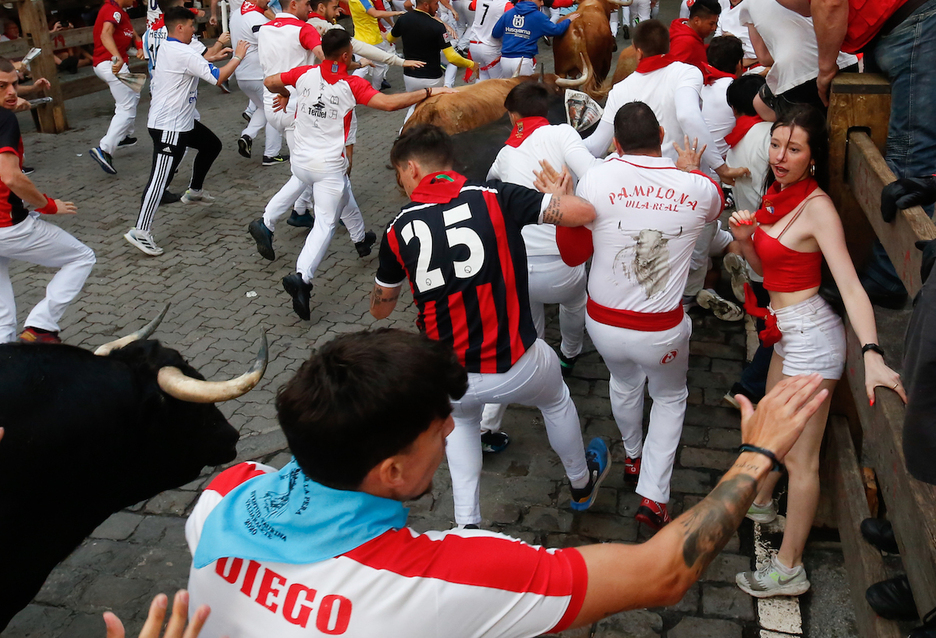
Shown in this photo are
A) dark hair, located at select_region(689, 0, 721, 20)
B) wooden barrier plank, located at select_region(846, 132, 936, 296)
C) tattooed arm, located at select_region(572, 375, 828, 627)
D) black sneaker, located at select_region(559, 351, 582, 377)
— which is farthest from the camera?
dark hair, located at select_region(689, 0, 721, 20)

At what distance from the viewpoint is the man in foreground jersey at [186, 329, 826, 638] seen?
63.1 inches

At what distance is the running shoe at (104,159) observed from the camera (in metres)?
9.84

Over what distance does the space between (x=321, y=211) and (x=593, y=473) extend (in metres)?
3.61

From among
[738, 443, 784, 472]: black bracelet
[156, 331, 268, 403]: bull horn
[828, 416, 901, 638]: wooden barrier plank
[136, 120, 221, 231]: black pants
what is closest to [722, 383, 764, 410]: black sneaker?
[828, 416, 901, 638]: wooden barrier plank

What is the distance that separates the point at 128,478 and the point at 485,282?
1.75 metres

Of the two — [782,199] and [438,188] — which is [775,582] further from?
[438,188]

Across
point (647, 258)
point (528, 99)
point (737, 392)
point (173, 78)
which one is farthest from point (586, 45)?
point (647, 258)

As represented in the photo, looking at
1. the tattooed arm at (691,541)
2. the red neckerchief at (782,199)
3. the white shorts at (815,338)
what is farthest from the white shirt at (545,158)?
the tattooed arm at (691,541)

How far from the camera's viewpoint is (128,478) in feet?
10.7

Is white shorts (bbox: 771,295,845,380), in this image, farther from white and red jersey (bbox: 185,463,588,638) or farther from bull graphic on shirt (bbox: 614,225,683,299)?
white and red jersey (bbox: 185,463,588,638)

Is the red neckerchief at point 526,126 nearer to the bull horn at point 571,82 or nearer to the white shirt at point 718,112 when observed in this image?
the white shirt at point 718,112

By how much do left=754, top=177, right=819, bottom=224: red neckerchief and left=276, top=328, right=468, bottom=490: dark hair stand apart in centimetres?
232

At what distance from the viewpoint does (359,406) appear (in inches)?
65.5

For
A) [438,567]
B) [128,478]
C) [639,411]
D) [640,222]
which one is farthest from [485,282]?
[438,567]
